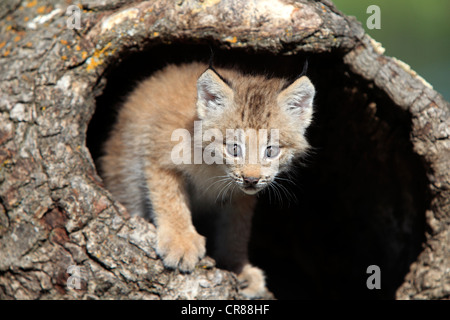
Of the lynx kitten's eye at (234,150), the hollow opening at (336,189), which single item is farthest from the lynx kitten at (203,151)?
the hollow opening at (336,189)

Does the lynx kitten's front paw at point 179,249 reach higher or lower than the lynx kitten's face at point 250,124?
lower

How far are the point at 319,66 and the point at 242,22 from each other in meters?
1.00

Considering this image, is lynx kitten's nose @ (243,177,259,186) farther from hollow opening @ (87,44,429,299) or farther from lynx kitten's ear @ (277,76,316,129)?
hollow opening @ (87,44,429,299)

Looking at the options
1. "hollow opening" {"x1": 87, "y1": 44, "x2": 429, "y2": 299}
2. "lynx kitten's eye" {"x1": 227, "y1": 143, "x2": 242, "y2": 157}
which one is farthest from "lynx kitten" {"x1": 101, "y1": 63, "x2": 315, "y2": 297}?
"hollow opening" {"x1": 87, "y1": 44, "x2": 429, "y2": 299}

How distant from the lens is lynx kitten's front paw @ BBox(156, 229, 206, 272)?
4039 mm

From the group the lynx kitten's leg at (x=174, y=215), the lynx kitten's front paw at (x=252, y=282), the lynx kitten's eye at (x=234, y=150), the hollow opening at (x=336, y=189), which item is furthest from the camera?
the lynx kitten's front paw at (x=252, y=282)

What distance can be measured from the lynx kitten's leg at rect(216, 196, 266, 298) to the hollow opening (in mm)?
533

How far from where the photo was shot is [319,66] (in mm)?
4711

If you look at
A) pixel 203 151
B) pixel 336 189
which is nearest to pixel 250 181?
pixel 203 151

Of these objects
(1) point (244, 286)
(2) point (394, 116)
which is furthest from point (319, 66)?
(1) point (244, 286)

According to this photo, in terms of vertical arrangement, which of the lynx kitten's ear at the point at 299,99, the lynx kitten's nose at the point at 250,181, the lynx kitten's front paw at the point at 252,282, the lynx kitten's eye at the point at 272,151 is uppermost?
the lynx kitten's ear at the point at 299,99

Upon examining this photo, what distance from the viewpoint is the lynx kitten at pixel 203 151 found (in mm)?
4016

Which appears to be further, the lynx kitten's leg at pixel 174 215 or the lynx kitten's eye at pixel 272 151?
the lynx kitten's leg at pixel 174 215

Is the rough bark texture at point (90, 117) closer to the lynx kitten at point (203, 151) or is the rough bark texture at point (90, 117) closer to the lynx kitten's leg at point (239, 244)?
the lynx kitten at point (203, 151)
